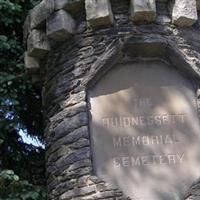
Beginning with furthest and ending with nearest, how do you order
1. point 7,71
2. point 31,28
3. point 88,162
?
point 7,71, point 31,28, point 88,162

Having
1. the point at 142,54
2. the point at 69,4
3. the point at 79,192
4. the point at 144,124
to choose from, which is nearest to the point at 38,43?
the point at 69,4

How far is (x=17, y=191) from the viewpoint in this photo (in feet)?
21.7

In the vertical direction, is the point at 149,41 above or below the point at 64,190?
above

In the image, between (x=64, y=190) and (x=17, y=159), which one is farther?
(x=17, y=159)

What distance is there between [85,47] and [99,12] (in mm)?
377

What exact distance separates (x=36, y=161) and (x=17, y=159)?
0.27 meters

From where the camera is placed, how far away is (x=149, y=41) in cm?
608

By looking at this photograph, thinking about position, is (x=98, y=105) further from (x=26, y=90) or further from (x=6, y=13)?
(x=6, y=13)

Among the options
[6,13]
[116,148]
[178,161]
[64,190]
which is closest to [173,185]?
[178,161]

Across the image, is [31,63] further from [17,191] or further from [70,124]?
[17,191]

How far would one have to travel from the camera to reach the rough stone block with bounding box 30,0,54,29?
6305 millimetres

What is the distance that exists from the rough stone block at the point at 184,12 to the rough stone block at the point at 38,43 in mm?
1329

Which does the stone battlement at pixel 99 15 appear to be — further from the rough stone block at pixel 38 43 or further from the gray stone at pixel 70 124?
the gray stone at pixel 70 124

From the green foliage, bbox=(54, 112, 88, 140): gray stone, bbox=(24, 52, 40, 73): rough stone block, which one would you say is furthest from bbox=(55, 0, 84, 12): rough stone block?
the green foliage
